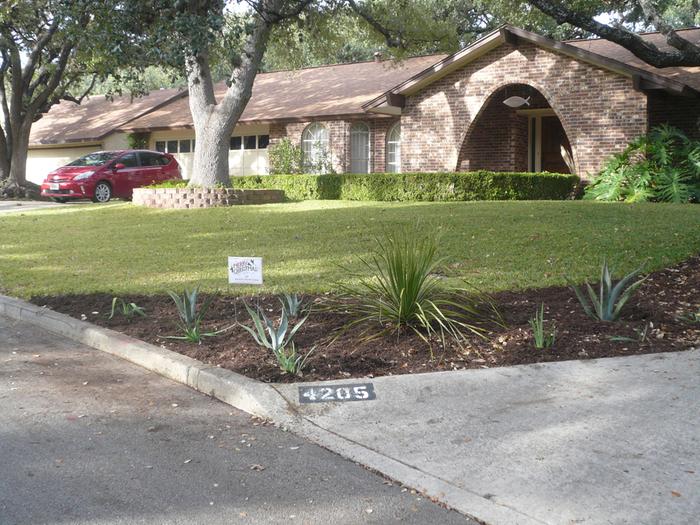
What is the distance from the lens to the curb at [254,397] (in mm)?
3877

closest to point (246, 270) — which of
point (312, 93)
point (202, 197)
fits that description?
point (202, 197)

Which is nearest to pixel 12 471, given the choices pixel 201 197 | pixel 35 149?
pixel 201 197

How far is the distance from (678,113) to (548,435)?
1752 centimetres

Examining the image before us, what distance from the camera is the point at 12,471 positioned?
4.28 meters

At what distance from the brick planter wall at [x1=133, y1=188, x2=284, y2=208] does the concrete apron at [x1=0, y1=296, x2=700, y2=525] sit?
11489 millimetres

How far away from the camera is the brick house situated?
1872 centimetres

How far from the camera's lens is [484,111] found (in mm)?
21984

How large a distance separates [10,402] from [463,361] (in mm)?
3395

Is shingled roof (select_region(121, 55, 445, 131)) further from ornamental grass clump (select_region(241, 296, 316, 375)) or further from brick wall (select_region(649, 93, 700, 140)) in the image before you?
ornamental grass clump (select_region(241, 296, 316, 375))

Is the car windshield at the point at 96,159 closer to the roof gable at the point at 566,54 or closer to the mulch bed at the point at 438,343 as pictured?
the roof gable at the point at 566,54

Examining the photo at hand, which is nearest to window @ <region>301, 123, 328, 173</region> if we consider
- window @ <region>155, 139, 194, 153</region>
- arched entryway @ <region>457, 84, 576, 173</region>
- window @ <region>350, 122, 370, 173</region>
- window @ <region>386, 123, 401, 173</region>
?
window @ <region>350, 122, 370, 173</region>

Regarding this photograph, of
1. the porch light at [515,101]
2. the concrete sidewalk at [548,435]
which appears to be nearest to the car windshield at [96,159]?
the porch light at [515,101]

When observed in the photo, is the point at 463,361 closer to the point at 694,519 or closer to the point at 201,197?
the point at 694,519

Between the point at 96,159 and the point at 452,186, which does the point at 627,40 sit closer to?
the point at 452,186
